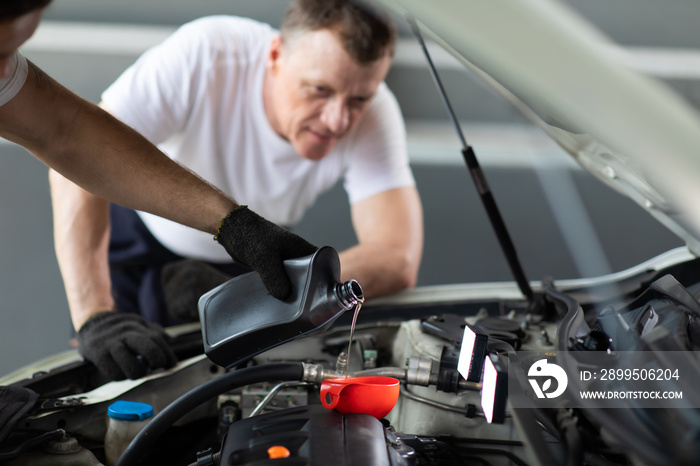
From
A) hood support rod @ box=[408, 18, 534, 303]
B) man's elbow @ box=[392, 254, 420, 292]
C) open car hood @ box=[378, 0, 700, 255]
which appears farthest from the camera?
man's elbow @ box=[392, 254, 420, 292]

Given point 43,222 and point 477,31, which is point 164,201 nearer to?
point 477,31

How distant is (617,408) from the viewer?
638 millimetres

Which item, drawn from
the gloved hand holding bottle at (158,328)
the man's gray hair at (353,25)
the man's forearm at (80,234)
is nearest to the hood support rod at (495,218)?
the man's gray hair at (353,25)

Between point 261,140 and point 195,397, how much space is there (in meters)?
1.09

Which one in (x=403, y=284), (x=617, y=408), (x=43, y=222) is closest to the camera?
(x=617, y=408)

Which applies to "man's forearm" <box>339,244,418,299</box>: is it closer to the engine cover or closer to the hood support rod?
the hood support rod

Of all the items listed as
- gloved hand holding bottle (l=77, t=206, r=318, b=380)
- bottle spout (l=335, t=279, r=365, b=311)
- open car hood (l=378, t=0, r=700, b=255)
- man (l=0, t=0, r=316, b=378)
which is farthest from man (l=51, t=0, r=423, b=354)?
open car hood (l=378, t=0, r=700, b=255)

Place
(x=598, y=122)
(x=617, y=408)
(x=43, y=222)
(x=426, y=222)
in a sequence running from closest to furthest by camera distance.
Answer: (x=598, y=122) → (x=617, y=408) → (x=43, y=222) → (x=426, y=222)

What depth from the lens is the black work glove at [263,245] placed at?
0.81 metres

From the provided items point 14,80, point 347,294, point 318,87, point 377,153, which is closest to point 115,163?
point 14,80

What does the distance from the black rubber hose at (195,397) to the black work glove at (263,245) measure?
10 cm

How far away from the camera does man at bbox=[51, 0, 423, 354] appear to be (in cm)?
146

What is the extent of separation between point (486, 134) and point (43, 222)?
7.08 ft

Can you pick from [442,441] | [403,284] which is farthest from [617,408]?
[403,284]
